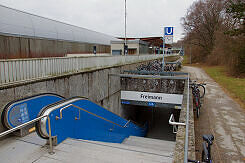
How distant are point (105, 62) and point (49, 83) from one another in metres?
5.29

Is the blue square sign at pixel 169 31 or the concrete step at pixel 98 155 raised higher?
the blue square sign at pixel 169 31

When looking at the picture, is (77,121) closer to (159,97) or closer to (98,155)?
(98,155)

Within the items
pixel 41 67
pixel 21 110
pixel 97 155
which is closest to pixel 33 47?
pixel 41 67

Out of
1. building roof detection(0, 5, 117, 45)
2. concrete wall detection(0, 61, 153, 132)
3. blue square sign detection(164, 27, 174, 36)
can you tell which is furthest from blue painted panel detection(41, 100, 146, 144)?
building roof detection(0, 5, 117, 45)

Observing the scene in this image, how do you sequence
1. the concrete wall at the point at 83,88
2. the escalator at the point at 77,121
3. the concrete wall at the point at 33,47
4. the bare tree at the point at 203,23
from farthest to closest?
the bare tree at the point at 203,23 → the concrete wall at the point at 33,47 → the concrete wall at the point at 83,88 → the escalator at the point at 77,121

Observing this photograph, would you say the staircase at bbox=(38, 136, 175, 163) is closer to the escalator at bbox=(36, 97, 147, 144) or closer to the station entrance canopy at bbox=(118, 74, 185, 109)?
the escalator at bbox=(36, 97, 147, 144)

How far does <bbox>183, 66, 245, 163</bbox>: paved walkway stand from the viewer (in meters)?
4.02

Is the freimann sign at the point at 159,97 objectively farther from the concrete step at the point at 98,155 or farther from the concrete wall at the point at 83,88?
the concrete step at the point at 98,155

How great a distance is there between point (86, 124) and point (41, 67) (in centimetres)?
294

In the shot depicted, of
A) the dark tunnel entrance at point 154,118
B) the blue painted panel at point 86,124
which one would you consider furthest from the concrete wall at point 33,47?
the blue painted panel at point 86,124

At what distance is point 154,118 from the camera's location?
1736 cm

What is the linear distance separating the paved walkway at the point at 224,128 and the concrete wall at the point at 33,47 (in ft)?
38.9

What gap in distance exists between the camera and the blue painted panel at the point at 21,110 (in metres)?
4.21

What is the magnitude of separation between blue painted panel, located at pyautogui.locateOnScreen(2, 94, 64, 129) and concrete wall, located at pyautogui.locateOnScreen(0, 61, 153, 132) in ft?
0.95
